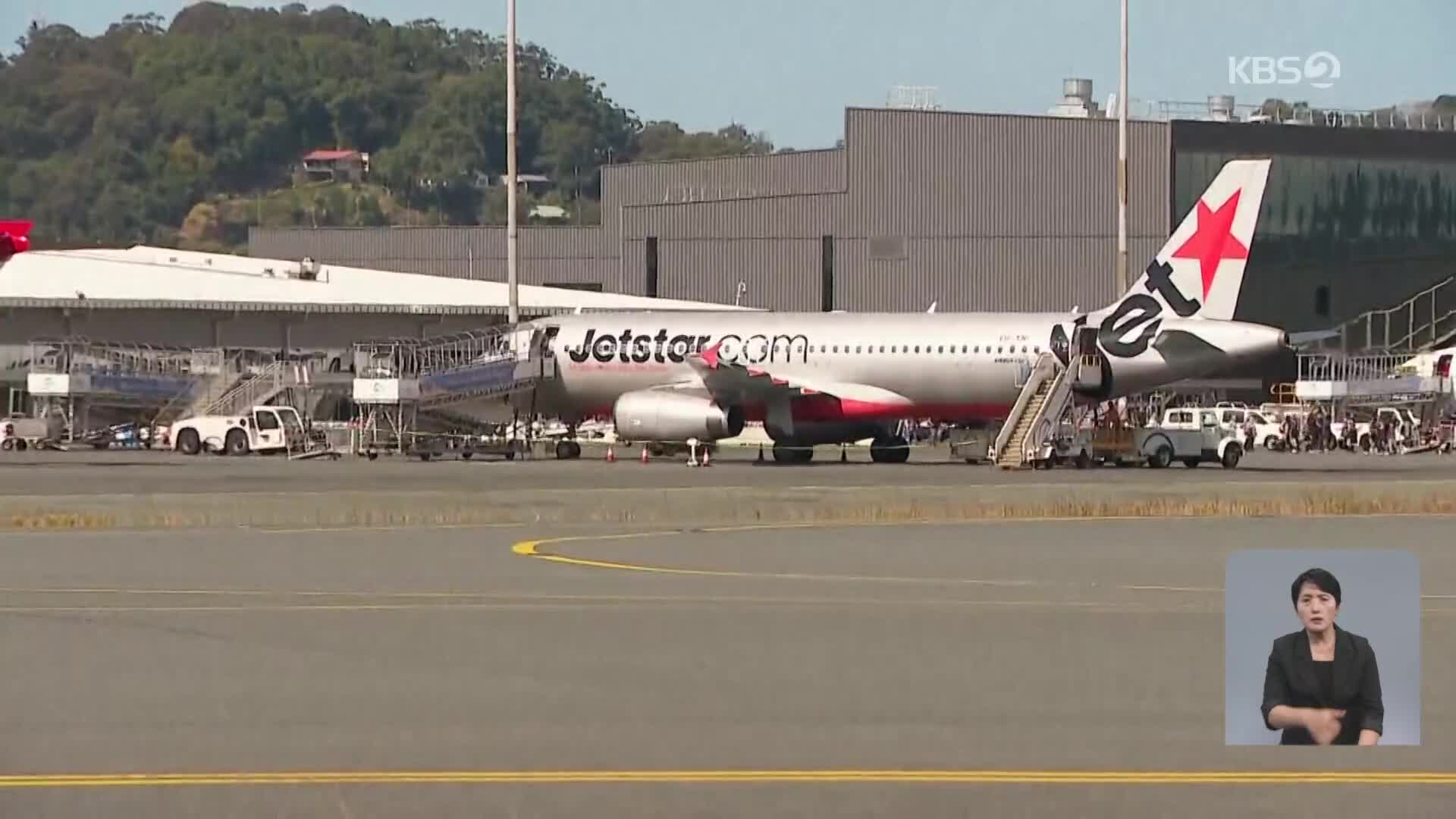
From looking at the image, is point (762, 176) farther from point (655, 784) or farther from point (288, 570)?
point (655, 784)

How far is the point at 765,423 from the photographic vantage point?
2397 inches

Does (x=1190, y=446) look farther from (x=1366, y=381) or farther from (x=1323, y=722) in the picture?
(x=1323, y=722)

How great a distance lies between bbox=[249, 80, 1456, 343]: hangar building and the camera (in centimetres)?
8994

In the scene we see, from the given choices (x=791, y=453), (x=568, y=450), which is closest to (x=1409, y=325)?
(x=791, y=453)

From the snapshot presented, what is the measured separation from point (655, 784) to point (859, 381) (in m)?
48.6

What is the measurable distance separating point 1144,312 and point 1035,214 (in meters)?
34.4

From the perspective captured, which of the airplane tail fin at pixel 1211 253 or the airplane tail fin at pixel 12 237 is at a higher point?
the airplane tail fin at pixel 1211 253

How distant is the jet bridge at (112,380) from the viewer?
6569cm

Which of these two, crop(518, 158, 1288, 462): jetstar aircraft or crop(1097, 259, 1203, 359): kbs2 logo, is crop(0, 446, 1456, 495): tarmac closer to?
crop(518, 158, 1288, 462): jetstar aircraft

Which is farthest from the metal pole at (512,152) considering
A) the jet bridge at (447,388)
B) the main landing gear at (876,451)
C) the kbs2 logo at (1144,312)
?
the kbs2 logo at (1144,312)

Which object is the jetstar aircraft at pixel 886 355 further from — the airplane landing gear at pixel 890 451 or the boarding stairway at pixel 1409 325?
the boarding stairway at pixel 1409 325

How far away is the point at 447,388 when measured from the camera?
2436 inches

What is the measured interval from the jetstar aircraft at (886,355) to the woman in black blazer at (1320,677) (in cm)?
4666

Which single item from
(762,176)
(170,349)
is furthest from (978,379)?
(762,176)
